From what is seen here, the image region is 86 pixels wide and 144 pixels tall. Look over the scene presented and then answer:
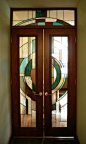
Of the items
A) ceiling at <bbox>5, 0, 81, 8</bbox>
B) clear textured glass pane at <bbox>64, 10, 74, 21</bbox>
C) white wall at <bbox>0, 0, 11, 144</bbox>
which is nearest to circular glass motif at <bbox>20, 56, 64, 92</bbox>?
white wall at <bbox>0, 0, 11, 144</bbox>

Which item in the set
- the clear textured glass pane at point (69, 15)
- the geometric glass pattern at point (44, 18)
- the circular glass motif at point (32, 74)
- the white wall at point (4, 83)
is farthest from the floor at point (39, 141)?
the clear textured glass pane at point (69, 15)

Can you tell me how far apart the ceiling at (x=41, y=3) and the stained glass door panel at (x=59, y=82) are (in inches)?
17.8

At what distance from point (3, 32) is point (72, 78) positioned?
1.55m

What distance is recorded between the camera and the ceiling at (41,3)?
2846 mm

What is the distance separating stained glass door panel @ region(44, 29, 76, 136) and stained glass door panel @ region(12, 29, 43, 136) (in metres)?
0.14

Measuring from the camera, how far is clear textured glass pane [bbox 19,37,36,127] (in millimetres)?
3275

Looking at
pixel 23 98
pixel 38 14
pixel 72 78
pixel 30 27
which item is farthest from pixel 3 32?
pixel 72 78

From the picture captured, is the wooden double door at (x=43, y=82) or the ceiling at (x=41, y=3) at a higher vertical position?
the ceiling at (x=41, y=3)

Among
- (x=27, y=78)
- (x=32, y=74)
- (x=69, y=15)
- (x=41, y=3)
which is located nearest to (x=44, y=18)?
(x=41, y=3)

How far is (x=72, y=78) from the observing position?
3.28 m

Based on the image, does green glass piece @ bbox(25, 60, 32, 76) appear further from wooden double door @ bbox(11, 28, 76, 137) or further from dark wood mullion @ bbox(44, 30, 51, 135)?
dark wood mullion @ bbox(44, 30, 51, 135)

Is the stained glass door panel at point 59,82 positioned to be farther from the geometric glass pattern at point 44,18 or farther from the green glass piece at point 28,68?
the green glass piece at point 28,68

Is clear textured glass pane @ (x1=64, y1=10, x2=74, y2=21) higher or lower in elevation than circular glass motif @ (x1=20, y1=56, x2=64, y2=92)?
higher

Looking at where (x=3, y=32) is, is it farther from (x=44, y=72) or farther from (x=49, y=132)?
(x=49, y=132)
